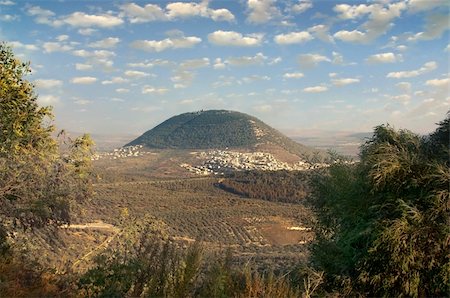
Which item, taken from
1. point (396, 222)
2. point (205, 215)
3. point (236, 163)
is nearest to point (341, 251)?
point (396, 222)

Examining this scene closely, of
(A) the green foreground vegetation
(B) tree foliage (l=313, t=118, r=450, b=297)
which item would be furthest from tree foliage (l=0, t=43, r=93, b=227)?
(B) tree foliage (l=313, t=118, r=450, b=297)

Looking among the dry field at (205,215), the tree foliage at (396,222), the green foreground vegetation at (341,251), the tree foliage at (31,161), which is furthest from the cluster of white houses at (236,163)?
the tree foliage at (396,222)

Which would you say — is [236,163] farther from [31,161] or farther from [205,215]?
[31,161]

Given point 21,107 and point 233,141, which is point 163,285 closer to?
point 21,107

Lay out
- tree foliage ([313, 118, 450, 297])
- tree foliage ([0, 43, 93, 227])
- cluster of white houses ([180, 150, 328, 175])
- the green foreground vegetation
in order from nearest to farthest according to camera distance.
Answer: the green foreground vegetation
tree foliage ([313, 118, 450, 297])
tree foliage ([0, 43, 93, 227])
cluster of white houses ([180, 150, 328, 175])

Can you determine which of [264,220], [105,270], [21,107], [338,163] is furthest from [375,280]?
[264,220]

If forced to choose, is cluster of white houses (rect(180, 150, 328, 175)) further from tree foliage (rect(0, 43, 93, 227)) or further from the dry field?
tree foliage (rect(0, 43, 93, 227))
